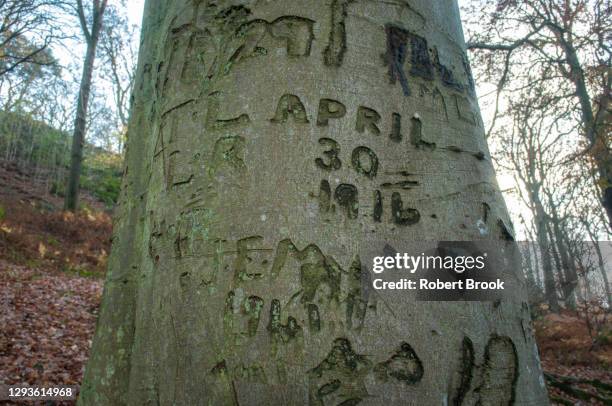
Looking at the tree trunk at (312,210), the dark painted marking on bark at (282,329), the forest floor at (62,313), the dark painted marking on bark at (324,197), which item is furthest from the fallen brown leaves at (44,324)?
the dark painted marking on bark at (324,197)

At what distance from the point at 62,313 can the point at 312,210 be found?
6.46 metres

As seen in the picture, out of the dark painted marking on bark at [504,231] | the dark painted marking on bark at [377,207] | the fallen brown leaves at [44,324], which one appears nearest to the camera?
the dark painted marking on bark at [377,207]

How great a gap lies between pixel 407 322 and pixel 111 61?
22595 millimetres

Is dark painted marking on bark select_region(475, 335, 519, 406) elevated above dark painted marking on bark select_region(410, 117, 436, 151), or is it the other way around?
dark painted marking on bark select_region(410, 117, 436, 151)

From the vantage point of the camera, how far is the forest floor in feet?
14.9

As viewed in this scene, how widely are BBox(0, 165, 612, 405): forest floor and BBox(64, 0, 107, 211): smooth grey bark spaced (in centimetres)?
71

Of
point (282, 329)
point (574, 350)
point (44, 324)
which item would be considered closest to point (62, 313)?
point (44, 324)

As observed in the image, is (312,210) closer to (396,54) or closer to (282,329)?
(282,329)

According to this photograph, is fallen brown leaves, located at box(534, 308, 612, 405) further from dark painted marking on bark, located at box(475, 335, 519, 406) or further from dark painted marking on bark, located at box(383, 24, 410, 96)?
dark painted marking on bark, located at box(383, 24, 410, 96)

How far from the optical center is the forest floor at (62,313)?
14.9 ft

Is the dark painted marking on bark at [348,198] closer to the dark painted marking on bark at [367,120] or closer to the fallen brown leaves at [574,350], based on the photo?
the dark painted marking on bark at [367,120]

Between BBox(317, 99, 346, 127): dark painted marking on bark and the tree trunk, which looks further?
BBox(317, 99, 346, 127): dark painted marking on bark

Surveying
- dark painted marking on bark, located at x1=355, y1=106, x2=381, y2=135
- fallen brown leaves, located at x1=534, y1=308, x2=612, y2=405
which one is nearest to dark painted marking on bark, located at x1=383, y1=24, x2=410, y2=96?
dark painted marking on bark, located at x1=355, y1=106, x2=381, y2=135

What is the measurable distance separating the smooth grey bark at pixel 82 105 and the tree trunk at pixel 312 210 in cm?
1232
